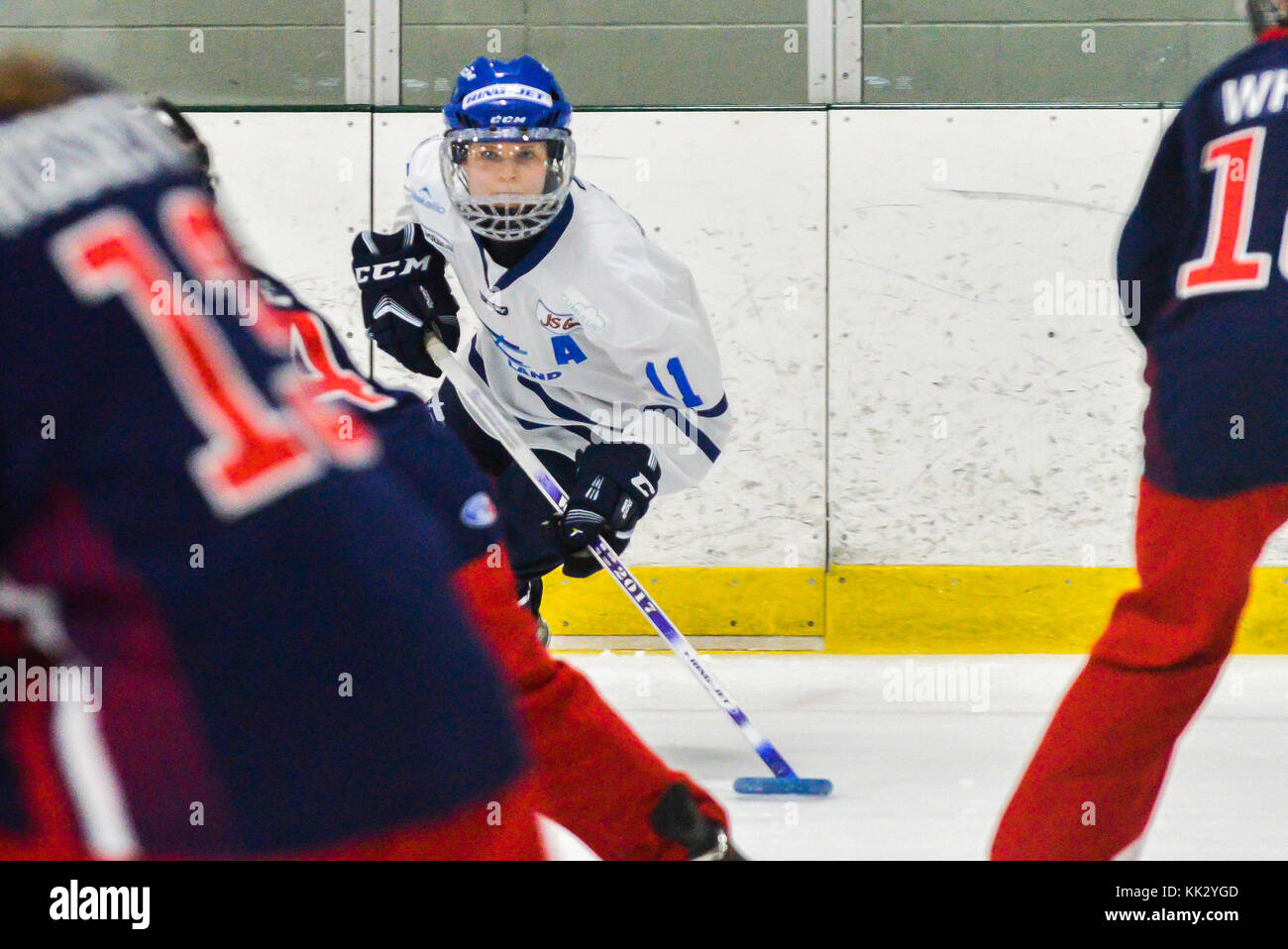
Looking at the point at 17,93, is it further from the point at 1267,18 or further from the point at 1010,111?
the point at 1010,111

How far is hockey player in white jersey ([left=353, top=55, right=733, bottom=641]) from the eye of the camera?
2488 millimetres

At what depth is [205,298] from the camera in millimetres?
591

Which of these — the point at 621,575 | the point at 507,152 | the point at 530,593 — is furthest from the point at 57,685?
the point at 530,593

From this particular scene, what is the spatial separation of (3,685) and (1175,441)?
111 centimetres

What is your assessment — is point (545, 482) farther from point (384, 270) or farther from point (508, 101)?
point (508, 101)

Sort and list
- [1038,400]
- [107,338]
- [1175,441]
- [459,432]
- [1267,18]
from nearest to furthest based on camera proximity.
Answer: [107,338] → [1175,441] → [1267,18] → [459,432] → [1038,400]

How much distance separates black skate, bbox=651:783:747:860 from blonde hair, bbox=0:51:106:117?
1161 mm

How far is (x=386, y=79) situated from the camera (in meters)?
4.06

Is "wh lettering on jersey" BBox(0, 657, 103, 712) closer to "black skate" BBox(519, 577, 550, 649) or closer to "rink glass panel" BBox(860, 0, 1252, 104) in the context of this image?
"black skate" BBox(519, 577, 550, 649)

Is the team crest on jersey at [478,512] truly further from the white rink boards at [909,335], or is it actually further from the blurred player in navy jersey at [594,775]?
the white rink boards at [909,335]

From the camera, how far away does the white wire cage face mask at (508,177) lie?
249cm

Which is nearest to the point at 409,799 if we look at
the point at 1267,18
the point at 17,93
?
the point at 17,93

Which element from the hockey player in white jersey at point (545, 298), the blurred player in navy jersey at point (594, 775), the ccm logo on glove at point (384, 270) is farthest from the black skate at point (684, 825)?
the ccm logo on glove at point (384, 270)
